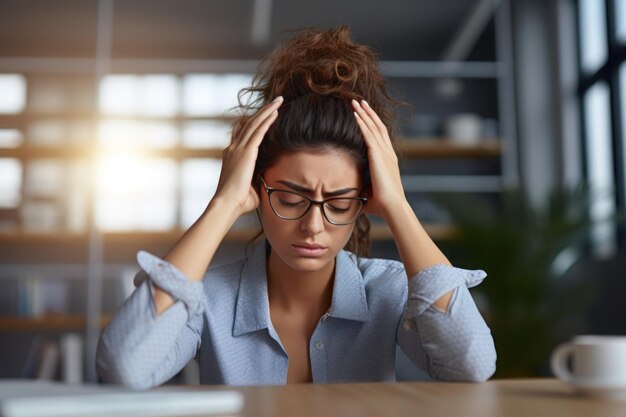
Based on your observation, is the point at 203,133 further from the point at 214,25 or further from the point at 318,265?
the point at 318,265

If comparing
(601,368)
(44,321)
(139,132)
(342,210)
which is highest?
(139,132)

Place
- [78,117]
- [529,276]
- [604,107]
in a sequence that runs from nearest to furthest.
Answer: [529,276] → [604,107] → [78,117]

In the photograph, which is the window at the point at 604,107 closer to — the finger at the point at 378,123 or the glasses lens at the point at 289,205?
the finger at the point at 378,123

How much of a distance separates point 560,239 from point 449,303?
3297 mm

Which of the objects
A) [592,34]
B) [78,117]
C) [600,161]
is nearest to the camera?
[600,161]

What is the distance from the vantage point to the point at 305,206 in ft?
4.75

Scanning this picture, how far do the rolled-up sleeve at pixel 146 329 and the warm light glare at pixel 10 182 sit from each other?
463 cm

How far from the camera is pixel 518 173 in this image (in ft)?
18.7

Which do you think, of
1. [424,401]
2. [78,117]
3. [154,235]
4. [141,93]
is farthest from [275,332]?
[141,93]

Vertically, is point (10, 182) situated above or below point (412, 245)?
above

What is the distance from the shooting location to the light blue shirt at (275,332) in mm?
1233

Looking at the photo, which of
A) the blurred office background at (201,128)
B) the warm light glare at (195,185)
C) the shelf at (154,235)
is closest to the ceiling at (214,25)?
the blurred office background at (201,128)

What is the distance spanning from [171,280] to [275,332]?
31 centimetres

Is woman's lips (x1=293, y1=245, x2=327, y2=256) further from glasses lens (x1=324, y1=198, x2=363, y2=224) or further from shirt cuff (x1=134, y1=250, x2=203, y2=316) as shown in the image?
shirt cuff (x1=134, y1=250, x2=203, y2=316)
